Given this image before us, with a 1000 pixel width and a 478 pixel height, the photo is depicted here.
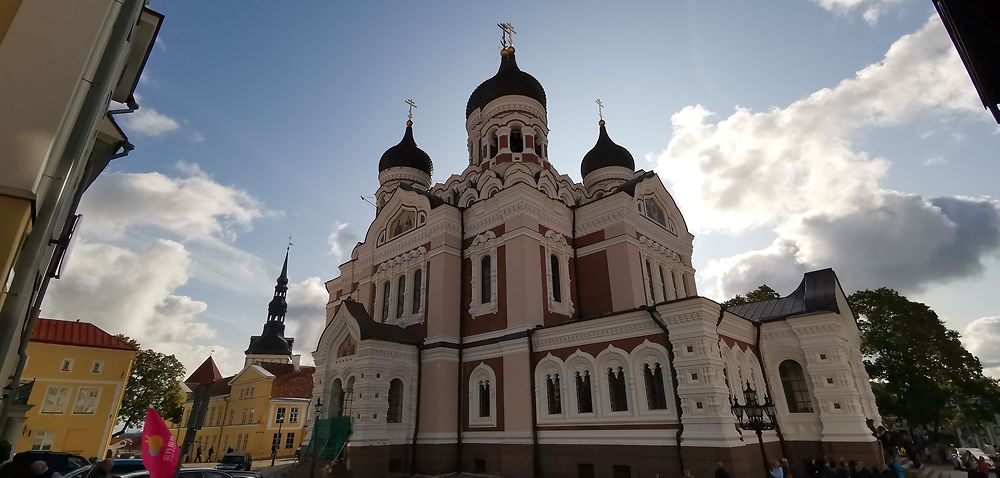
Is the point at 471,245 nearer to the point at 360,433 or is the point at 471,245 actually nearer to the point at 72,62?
the point at 360,433

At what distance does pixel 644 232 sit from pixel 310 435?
14.4 meters

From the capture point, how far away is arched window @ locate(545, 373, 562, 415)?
46.9ft

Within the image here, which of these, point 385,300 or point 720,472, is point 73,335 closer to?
point 385,300

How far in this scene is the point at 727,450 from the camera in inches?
423

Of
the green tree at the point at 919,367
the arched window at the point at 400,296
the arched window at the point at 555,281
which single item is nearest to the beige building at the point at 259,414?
the arched window at the point at 400,296

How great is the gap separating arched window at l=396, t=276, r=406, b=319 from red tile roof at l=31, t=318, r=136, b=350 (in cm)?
1623

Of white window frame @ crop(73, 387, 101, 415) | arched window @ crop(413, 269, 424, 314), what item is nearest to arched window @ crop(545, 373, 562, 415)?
arched window @ crop(413, 269, 424, 314)

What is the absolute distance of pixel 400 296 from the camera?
20.0m

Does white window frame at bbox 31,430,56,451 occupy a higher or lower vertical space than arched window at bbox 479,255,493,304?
lower

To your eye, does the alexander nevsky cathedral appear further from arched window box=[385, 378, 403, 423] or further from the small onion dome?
the small onion dome

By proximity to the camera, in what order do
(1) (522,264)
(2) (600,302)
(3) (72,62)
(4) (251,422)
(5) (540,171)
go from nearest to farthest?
(3) (72,62) → (1) (522,264) → (2) (600,302) → (5) (540,171) → (4) (251,422)

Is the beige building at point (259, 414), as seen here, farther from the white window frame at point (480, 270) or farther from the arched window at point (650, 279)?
the arched window at point (650, 279)

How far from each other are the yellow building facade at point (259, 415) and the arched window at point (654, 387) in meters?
27.8

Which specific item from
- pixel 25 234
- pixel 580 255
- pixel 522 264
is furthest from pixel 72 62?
pixel 580 255
